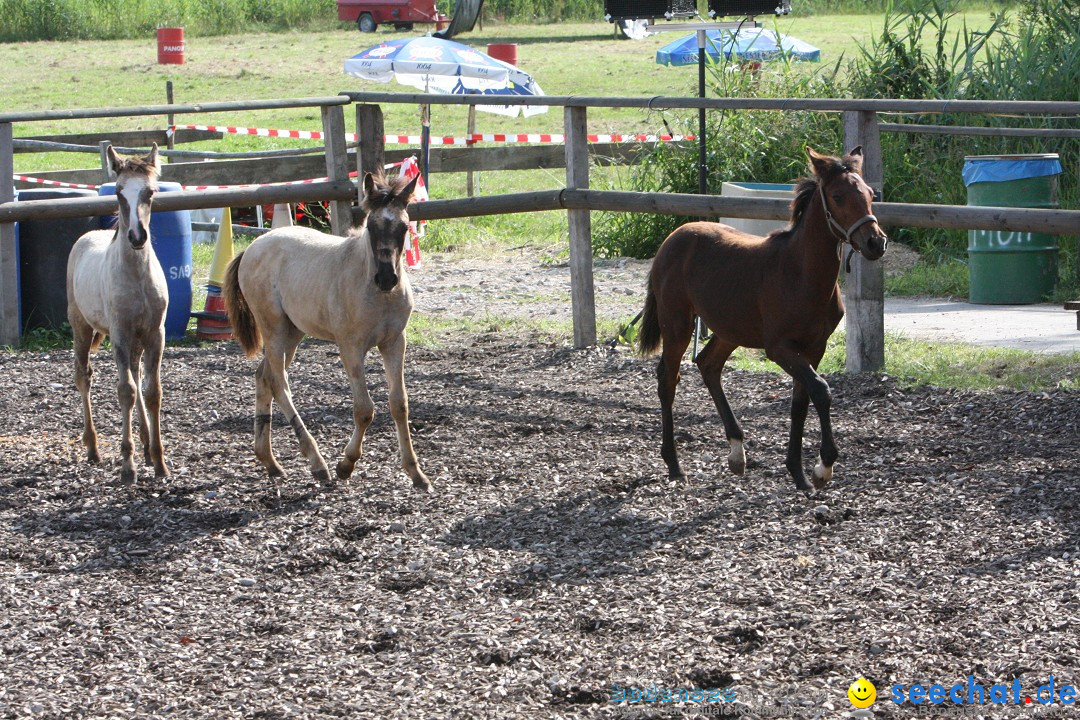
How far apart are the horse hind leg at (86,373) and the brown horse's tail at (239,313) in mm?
890

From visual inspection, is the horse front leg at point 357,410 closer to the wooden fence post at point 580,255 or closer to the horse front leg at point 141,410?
the horse front leg at point 141,410

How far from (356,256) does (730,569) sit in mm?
2497

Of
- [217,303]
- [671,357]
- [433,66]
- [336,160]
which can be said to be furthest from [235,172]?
[671,357]

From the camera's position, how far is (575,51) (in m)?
37.1

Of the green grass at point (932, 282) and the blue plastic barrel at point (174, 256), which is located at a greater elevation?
the blue plastic barrel at point (174, 256)

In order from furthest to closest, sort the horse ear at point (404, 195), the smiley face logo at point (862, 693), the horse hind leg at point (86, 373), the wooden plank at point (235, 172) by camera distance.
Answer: the wooden plank at point (235, 172) → the horse hind leg at point (86, 373) → the horse ear at point (404, 195) → the smiley face logo at point (862, 693)

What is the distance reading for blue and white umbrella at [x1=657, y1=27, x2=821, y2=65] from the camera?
14.4 m

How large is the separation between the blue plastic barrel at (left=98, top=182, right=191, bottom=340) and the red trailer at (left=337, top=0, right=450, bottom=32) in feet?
107

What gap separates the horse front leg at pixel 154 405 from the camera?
6.46 metres

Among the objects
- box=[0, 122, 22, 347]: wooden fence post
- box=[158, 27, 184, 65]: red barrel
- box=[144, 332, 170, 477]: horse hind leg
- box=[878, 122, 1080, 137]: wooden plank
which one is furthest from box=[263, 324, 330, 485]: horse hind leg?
box=[158, 27, 184, 65]: red barrel

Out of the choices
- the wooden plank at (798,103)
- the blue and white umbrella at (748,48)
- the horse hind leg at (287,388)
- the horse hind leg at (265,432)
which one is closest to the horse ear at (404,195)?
the horse hind leg at (287,388)

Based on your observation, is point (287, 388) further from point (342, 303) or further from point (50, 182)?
point (50, 182)

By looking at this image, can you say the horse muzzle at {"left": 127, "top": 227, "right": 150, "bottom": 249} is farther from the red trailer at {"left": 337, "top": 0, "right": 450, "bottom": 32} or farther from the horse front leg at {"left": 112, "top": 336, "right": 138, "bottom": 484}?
the red trailer at {"left": 337, "top": 0, "right": 450, "bottom": 32}

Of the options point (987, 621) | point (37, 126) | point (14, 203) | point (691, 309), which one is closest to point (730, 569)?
point (987, 621)
